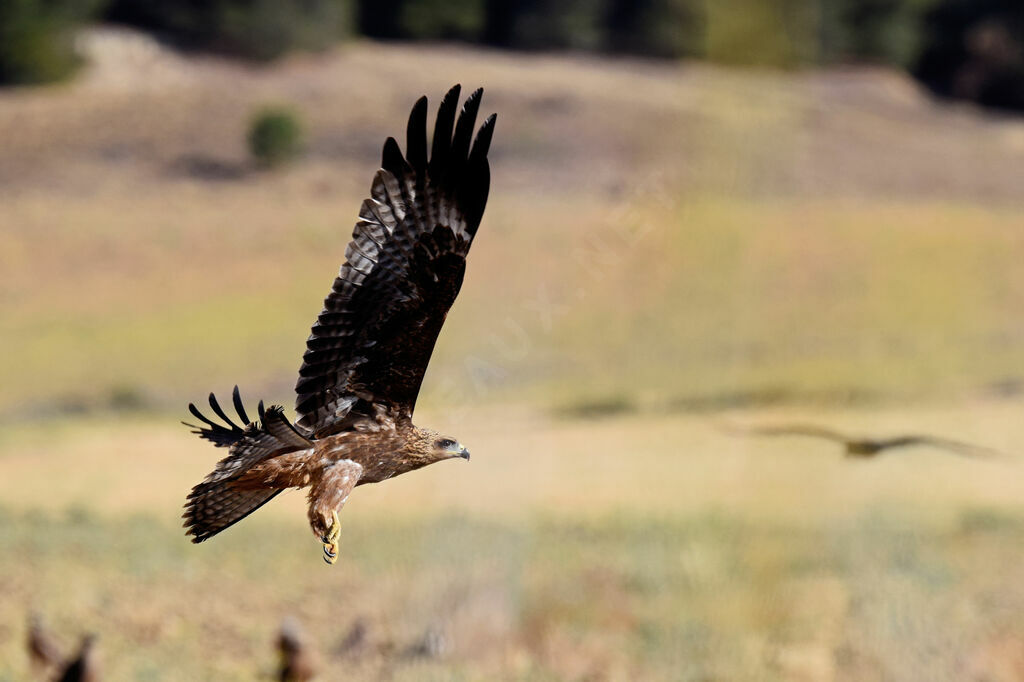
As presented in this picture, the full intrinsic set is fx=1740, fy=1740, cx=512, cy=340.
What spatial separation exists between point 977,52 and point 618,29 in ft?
38.9

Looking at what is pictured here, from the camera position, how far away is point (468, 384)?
2630 centimetres

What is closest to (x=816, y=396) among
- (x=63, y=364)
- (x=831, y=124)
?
(x=63, y=364)

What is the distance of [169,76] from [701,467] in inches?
997

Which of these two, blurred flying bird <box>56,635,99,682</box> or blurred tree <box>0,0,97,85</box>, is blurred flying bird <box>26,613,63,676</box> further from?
blurred tree <box>0,0,97,85</box>

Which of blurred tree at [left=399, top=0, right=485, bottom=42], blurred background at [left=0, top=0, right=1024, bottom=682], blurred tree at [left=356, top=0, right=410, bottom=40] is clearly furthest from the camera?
blurred tree at [left=356, top=0, right=410, bottom=40]

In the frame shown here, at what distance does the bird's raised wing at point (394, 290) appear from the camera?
630 cm

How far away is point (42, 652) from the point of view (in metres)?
11.0

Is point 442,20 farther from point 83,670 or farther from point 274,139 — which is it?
point 83,670

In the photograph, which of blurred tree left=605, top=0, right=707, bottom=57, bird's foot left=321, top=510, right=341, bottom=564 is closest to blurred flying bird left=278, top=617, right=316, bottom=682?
bird's foot left=321, top=510, right=341, bottom=564

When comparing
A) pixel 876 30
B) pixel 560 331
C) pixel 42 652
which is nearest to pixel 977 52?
pixel 876 30

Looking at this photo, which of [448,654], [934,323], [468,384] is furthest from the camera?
[934,323]

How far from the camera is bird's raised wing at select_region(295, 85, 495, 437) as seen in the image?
6.30m

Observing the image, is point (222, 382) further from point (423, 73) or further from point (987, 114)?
point (987, 114)

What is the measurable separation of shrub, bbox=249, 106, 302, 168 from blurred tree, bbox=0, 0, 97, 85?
209 inches
